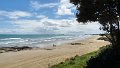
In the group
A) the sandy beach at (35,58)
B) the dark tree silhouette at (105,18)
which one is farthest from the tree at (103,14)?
the sandy beach at (35,58)

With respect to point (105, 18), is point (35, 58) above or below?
below

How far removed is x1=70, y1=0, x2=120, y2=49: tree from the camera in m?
15.6

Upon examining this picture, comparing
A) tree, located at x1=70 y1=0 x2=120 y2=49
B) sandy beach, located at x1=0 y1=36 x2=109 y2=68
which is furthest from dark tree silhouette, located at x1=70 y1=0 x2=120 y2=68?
sandy beach, located at x1=0 y1=36 x2=109 y2=68

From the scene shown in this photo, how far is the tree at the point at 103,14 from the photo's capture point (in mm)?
15602

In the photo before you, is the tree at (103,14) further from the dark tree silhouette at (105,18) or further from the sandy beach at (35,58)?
the sandy beach at (35,58)

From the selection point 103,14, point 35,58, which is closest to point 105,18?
point 103,14

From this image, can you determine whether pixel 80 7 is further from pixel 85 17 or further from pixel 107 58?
pixel 107 58

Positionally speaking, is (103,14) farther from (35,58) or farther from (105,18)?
(35,58)

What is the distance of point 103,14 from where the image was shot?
1602 cm

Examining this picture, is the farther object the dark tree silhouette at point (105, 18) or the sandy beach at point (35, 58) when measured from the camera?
the sandy beach at point (35, 58)

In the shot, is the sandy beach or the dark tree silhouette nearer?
the dark tree silhouette

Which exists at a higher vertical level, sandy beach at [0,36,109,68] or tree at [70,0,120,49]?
tree at [70,0,120,49]

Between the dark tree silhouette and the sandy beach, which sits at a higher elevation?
the dark tree silhouette

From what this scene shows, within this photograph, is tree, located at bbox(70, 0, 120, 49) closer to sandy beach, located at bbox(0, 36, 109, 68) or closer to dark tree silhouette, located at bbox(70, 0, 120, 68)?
dark tree silhouette, located at bbox(70, 0, 120, 68)
